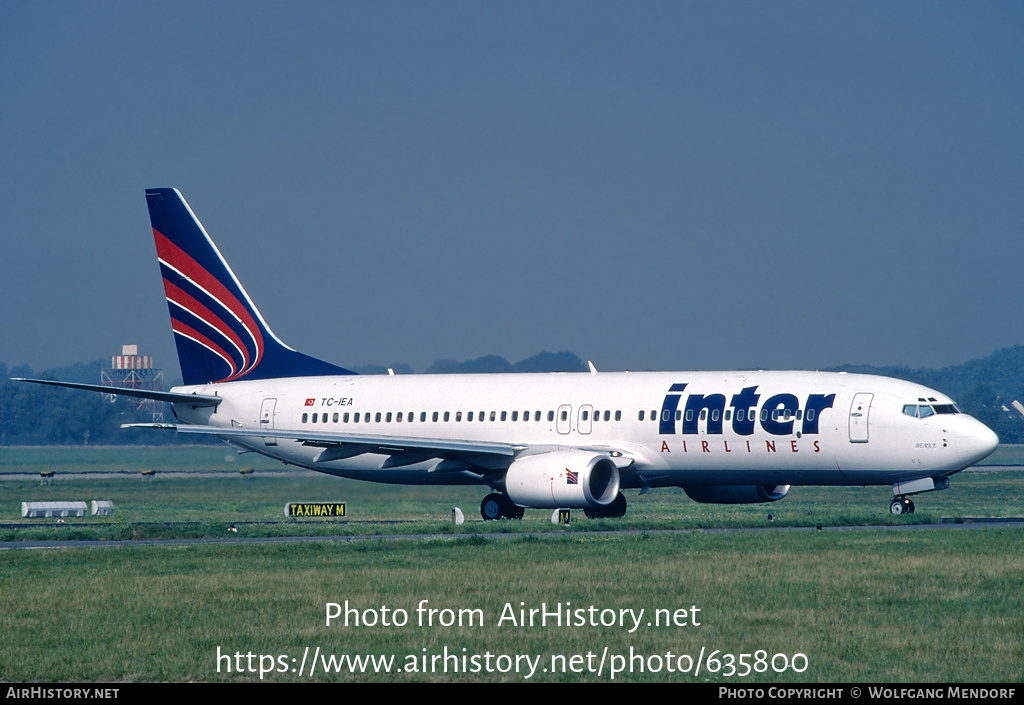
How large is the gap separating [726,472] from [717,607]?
59.6ft

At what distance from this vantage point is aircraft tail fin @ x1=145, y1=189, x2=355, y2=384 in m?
47.7

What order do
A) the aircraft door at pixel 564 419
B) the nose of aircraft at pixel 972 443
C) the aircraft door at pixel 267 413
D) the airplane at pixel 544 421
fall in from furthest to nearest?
the aircraft door at pixel 267 413 < the aircraft door at pixel 564 419 < the airplane at pixel 544 421 < the nose of aircraft at pixel 972 443

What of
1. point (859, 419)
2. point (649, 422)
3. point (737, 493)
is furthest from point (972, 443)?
point (649, 422)

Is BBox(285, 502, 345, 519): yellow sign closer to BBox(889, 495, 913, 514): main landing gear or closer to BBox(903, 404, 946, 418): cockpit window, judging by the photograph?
BBox(889, 495, 913, 514): main landing gear

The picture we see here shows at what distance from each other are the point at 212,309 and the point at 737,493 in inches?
752

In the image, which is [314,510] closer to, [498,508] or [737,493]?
[498,508]

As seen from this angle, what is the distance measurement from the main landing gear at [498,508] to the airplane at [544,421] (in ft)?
0.14

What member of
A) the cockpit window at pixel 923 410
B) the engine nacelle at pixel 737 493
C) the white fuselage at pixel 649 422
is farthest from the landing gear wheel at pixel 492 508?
the cockpit window at pixel 923 410

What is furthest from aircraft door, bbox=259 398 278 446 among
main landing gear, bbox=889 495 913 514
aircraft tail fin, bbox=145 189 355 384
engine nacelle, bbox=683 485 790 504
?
main landing gear, bbox=889 495 913 514

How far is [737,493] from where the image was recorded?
134 ft

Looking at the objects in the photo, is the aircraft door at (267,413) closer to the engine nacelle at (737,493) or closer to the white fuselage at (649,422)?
the white fuselage at (649,422)

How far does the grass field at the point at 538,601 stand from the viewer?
15906mm

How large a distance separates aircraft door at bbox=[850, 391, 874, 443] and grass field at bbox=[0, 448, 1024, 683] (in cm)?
225

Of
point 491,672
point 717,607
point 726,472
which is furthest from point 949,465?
point 491,672
